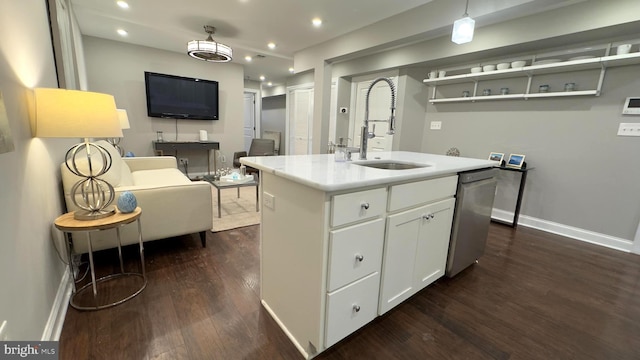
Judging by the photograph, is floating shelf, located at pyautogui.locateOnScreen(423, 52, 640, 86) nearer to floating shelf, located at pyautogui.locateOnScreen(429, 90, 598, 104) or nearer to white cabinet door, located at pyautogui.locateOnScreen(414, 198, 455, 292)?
floating shelf, located at pyautogui.locateOnScreen(429, 90, 598, 104)

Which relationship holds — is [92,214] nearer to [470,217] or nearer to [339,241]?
[339,241]

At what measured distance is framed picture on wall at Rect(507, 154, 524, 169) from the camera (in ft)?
10.2

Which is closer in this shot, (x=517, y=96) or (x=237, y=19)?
(x=517, y=96)

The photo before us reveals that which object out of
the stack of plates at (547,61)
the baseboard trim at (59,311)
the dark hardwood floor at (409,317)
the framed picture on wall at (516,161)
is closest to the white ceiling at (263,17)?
the stack of plates at (547,61)

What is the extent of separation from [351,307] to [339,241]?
1.29 ft

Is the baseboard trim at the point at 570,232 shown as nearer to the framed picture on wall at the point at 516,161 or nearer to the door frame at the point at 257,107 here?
the framed picture on wall at the point at 516,161

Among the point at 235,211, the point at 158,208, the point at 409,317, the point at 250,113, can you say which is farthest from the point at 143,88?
the point at 409,317

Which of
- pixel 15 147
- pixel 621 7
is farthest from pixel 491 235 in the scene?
pixel 15 147

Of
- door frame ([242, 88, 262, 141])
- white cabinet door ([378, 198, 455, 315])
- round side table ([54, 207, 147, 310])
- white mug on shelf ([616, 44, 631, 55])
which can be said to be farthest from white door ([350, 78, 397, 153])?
door frame ([242, 88, 262, 141])

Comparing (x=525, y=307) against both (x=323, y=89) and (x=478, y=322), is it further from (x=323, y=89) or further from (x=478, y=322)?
(x=323, y=89)

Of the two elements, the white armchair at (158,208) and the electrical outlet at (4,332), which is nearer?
the electrical outlet at (4,332)

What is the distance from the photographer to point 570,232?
2.96 metres

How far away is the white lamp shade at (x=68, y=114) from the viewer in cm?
127

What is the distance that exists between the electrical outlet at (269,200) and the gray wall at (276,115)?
6060 millimetres
